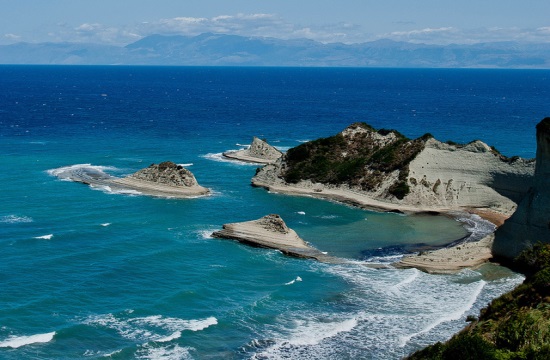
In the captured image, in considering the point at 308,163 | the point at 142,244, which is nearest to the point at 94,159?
the point at 308,163

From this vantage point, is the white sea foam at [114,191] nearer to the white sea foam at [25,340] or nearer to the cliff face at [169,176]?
the cliff face at [169,176]

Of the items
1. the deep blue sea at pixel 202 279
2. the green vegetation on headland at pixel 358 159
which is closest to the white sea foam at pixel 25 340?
the deep blue sea at pixel 202 279

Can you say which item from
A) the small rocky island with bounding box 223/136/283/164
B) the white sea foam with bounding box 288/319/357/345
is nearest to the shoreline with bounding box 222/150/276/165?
the small rocky island with bounding box 223/136/283/164

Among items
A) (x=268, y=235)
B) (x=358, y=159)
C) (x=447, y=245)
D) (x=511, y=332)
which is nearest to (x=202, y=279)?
(x=268, y=235)

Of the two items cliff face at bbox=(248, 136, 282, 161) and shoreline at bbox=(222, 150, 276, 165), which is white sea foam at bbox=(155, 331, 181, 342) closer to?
shoreline at bbox=(222, 150, 276, 165)

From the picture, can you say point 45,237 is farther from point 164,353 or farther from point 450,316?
point 450,316

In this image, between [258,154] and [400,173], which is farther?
[258,154]

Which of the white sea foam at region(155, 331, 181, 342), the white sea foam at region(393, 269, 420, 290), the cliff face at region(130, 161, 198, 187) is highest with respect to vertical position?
the cliff face at region(130, 161, 198, 187)

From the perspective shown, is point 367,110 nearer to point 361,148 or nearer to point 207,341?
point 361,148
